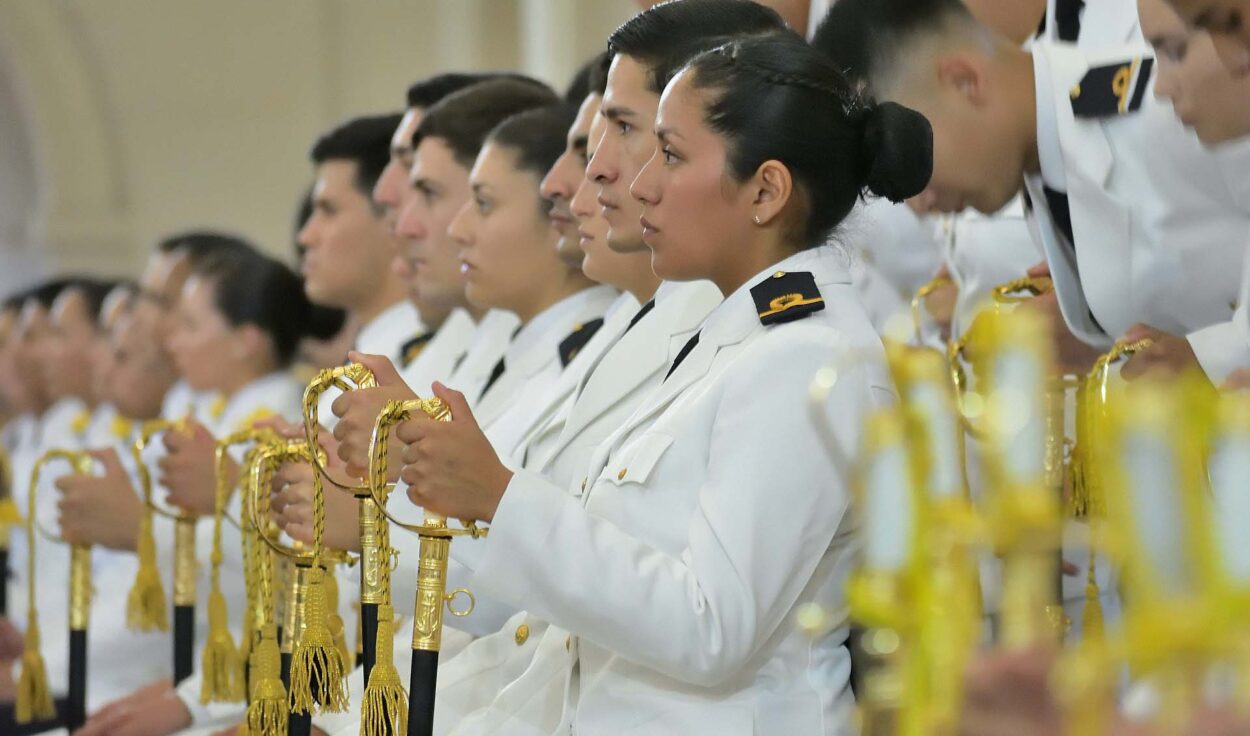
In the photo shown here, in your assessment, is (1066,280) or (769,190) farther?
(1066,280)

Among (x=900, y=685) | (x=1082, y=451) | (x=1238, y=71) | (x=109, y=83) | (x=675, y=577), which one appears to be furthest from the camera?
(x=109, y=83)

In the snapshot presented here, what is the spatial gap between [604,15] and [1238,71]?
6316mm

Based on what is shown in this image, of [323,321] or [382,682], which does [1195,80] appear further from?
[323,321]

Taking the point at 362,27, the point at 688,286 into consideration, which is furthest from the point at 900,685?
the point at 362,27

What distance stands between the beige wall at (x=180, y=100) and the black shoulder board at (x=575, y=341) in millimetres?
7398

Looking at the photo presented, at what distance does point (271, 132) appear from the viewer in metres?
10.7

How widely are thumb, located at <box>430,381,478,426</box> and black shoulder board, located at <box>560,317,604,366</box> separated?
1038 mm

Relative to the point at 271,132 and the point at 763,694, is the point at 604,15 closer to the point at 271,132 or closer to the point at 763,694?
the point at 271,132

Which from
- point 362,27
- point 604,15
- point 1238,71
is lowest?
point 362,27

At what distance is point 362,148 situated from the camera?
447 cm

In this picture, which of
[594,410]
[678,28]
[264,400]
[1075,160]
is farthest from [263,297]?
[1075,160]

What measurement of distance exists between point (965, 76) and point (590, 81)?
0.74 m

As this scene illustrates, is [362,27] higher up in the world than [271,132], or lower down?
higher up

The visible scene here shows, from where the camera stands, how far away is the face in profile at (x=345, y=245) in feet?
14.2
